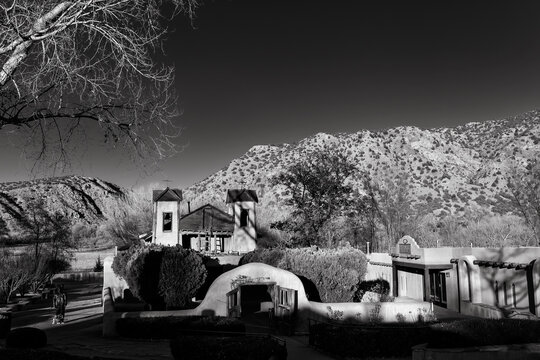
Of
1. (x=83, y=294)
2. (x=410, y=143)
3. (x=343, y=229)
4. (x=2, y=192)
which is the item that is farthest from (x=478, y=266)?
(x=2, y=192)

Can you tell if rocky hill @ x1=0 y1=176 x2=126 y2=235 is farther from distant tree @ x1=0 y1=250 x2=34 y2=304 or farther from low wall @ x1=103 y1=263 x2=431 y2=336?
low wall @ x1=103 y1=263 x2=431 y2=336

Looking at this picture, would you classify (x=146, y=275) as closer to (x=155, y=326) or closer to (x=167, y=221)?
(x=155, y=326)

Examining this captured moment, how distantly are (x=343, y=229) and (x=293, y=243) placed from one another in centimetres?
914

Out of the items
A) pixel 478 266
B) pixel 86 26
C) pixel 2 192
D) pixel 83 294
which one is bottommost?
pixel 83 294

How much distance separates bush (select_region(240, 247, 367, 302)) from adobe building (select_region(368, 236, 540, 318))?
359 centimetres

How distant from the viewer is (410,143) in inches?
3147

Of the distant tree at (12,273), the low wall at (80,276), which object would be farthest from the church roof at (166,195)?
the low wall at (80,276)

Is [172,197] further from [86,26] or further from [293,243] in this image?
[86,26]

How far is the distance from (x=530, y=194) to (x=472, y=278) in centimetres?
→ 1629

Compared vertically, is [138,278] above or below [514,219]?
below

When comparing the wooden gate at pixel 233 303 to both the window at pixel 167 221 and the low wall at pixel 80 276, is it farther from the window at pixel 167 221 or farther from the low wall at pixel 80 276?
the low wall at pixel 80 276

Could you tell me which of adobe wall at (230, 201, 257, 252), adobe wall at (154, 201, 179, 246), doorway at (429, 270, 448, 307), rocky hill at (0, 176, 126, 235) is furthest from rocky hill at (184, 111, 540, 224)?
doorway at (429, 270, 448, 307)

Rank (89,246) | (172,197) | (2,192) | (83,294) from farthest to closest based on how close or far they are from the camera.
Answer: (2,192) → (89,246) → (83,294) → (172,197)

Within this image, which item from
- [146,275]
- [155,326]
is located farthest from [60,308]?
[155,326]
